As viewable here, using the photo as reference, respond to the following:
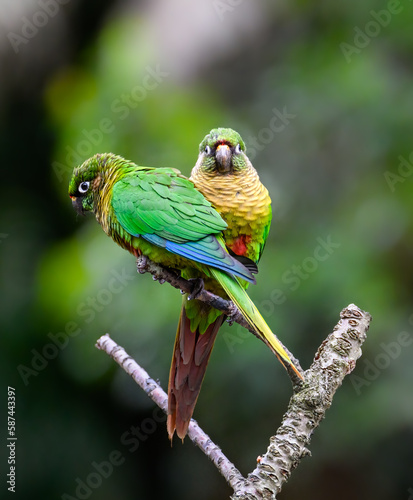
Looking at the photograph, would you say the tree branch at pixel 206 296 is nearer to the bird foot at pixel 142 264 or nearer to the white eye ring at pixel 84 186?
the bird foot at pixel 142 264

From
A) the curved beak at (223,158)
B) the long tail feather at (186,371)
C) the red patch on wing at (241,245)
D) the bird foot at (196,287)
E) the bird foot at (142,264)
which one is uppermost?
the curved beak at (223,158)

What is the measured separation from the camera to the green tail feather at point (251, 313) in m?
1.97

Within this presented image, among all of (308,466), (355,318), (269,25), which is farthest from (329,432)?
(269,25)

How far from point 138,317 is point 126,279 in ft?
0.91

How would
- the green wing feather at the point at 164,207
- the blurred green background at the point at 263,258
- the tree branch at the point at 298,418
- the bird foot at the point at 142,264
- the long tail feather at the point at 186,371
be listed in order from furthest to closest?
the blurred green background at the point at 263,258 → the long tail feather at the point at 186,371 → the bird foot at the point at 142,264 → the green wing feather at the point at 164,207 → the tree branch at the point at 298,418

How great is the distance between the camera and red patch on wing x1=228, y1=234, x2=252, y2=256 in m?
2.63

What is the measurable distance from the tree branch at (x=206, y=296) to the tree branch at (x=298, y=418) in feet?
0.21

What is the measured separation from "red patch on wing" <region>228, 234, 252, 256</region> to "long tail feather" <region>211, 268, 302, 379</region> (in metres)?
0.41

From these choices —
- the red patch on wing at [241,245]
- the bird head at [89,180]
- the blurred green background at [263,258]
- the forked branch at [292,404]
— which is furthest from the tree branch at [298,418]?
the blurred green background at [263,258]

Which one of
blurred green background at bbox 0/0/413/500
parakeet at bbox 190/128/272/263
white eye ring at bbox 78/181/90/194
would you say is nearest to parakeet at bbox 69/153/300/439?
white eye ring at bbox 78/181/90/194

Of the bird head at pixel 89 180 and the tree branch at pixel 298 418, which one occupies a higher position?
the bird head at pixel 89 180

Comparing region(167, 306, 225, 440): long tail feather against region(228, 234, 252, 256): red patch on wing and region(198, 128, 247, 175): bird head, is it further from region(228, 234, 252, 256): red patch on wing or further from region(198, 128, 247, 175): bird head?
region(198, 128, 247, 175): bird head

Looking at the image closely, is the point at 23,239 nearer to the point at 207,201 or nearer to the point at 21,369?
the point at 21,369

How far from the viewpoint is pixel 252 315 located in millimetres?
2051
